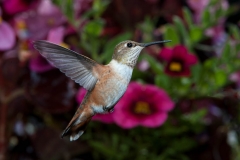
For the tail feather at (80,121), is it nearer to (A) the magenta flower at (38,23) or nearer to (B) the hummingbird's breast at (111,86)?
(B) the hummingbird's breast at (111,86)

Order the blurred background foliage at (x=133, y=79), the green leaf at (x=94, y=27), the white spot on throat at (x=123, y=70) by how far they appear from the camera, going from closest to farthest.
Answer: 1. the white spot on throat at (x=123, y=70)
2. the green leaf at (x=94, y=27)
3. the blurred background foliage at (x=133, y=79)

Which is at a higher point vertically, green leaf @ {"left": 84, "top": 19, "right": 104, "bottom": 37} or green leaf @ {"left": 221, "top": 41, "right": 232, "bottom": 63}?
green leaf @ {"left": 84, "top": 19, "right": 104, "bottom": 37}

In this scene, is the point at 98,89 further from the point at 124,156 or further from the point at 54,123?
the point at 54,123

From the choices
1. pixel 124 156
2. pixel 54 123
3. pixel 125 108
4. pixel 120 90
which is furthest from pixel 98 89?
pixel 54 123

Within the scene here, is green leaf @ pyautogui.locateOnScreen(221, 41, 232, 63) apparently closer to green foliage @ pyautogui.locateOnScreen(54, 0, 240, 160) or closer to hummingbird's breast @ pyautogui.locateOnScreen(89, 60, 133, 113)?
green foliage @ pyautogui.locateOnScreen(54, 0, 240, 160)

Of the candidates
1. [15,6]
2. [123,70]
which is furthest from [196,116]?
[123,70]

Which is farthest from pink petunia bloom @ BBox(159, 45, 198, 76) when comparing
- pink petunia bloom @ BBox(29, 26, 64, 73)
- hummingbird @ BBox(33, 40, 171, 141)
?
hummingbird @ BBox(33, 40, 171, 141)

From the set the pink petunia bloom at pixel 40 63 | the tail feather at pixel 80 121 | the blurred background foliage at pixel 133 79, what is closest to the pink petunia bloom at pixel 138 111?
the blurred background foliage at pixel 133 79

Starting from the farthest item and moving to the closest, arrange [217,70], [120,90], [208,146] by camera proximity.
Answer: [208,146] < [217,70] < [120,90]
